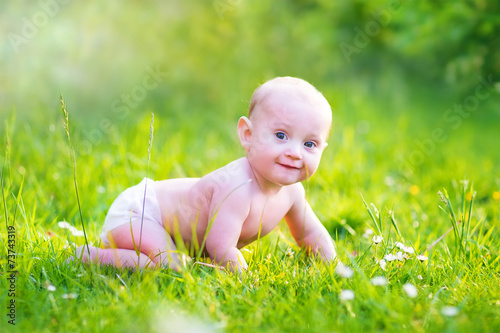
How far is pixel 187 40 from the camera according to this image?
540cm

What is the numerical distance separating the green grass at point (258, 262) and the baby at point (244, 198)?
3.8 inches

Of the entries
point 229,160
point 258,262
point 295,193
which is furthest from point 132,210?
point 229,160

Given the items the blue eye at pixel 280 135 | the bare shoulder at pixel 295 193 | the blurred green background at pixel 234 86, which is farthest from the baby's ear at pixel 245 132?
the blurred green background at pixel 234 86

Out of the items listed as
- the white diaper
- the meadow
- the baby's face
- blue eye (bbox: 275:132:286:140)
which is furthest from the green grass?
blue eye (bbox: 275:132:286:140)

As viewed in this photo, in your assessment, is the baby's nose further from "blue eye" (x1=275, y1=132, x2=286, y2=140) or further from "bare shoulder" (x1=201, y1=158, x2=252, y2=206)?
"bare shoulder" (x1=201, y1=158, x2=252, y2=206)

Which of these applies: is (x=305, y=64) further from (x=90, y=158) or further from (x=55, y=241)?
(x=55, y=241)

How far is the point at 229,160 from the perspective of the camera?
3832 millimetres

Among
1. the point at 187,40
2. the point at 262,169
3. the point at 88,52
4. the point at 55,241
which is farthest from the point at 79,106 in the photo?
the point at 262,169

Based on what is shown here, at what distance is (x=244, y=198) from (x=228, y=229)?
5.0 inches

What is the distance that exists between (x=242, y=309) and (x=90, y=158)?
76.7 inches

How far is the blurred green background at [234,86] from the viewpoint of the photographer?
366 centimetres

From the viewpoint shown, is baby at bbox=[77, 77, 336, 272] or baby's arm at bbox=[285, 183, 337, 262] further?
baby's arm at bbox=[285, 183, 337, 262]

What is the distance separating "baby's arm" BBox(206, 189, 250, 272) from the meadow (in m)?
0.06

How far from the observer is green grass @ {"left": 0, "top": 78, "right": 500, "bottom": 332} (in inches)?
68.4
